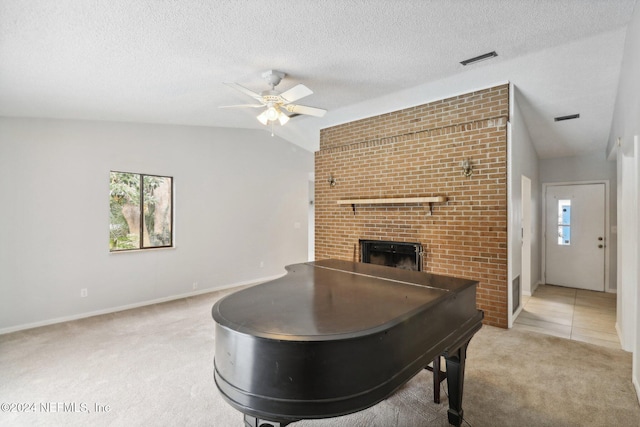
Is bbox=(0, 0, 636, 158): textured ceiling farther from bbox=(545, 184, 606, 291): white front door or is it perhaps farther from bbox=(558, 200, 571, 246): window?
bbox=(558, 200, 571, 246): window

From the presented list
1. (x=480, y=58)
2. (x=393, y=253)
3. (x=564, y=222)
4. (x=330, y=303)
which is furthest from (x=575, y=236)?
(x=330, y=303)

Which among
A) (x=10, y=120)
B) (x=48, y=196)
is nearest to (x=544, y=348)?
(x=48, y=196)

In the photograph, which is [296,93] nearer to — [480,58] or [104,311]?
[480,58]

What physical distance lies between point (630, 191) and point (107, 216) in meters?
5.94

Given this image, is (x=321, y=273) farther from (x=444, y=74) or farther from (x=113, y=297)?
(x=113, y=297)

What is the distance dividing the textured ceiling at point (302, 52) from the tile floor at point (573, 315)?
2.50 m

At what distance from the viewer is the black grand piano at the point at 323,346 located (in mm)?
1185

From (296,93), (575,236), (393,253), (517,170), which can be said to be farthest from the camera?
(575,236)

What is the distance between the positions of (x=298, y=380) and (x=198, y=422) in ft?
4.38

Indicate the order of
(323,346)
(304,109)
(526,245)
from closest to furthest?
(323,346), (304,109), (526,245)

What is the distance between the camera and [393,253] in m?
4.51

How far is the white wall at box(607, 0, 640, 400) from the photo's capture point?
7.47ft

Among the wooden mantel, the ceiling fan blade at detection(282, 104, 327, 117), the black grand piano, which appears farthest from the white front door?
the black grand piano

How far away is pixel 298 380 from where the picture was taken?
3.87 feet
